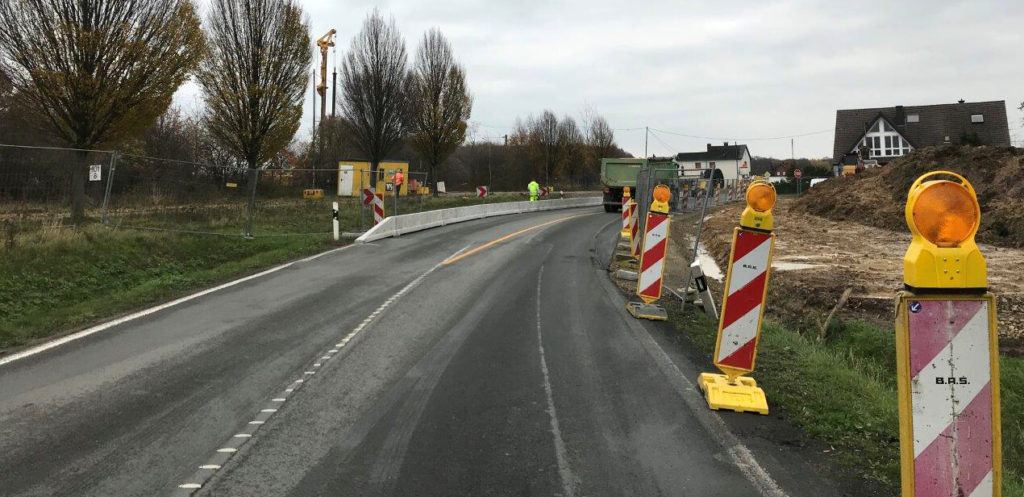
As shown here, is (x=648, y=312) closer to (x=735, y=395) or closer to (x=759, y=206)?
(x=735, y=395)

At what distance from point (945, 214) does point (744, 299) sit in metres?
3.11

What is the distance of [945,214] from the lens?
2.80 meters

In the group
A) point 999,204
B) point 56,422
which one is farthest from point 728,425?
point 999,204

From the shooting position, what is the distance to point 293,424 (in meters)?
5.20

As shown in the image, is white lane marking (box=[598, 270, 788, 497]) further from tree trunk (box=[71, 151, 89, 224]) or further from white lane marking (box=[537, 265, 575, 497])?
tree trunk (box=[71, 151, 89, 224])

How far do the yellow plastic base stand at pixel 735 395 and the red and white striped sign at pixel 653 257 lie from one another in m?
4.19

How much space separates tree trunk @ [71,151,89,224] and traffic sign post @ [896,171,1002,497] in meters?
16.0

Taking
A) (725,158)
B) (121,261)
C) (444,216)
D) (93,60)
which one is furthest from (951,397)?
(725,158)

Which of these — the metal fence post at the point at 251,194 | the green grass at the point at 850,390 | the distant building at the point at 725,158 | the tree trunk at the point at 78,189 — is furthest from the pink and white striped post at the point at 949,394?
the distant building at the point at 725,158

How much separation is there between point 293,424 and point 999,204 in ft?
76.5

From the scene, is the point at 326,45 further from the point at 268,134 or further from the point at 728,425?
the point at 728,425

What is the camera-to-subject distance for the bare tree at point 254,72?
25.3 meters

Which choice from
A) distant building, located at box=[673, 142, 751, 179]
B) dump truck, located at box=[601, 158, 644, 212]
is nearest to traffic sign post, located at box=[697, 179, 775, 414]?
dump truck, located at box=[601, 158, 644, 212]

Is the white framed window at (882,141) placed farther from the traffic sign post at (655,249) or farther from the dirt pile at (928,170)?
the traffic sign post at (655,249)
